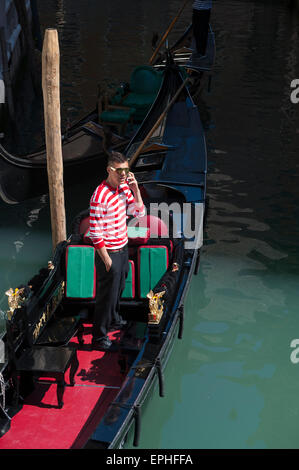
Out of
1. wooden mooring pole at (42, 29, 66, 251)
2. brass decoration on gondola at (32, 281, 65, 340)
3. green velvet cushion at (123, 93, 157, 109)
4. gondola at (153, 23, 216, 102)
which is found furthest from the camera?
gondola at (153, 23, 216, 102)

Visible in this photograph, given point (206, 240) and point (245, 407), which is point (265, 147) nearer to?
point (206, 240)

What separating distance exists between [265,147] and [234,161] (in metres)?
0.82

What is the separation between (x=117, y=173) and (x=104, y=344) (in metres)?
1.17

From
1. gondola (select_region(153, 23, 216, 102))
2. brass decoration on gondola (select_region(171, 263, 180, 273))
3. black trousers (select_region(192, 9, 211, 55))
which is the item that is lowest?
brass decoration on gondola (select_region(171, 263, 180, 273))

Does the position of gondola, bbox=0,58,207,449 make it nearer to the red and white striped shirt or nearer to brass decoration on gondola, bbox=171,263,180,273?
brass decoration on gondola, bbox=171,263,180,273

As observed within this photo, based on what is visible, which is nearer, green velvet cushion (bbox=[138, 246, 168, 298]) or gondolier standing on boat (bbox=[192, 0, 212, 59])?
green velvet cushion (bbox=[138, 246, 168, 298])

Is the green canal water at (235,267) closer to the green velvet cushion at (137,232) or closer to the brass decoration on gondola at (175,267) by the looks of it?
the brass decoration on gondola at (175,267)

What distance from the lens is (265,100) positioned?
11.5 m

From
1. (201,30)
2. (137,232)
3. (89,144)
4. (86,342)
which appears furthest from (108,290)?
(201,30)

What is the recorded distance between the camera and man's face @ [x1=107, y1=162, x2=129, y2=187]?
11.3ft

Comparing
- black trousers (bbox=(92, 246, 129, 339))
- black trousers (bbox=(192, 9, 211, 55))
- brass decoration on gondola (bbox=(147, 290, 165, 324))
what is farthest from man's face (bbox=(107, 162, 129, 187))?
black trousers (bbox=(192, 9, 211, 55))

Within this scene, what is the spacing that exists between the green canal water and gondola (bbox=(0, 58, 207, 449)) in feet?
1.02

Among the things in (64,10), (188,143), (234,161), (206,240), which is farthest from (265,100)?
(64,10)

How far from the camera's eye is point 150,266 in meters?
4.17
